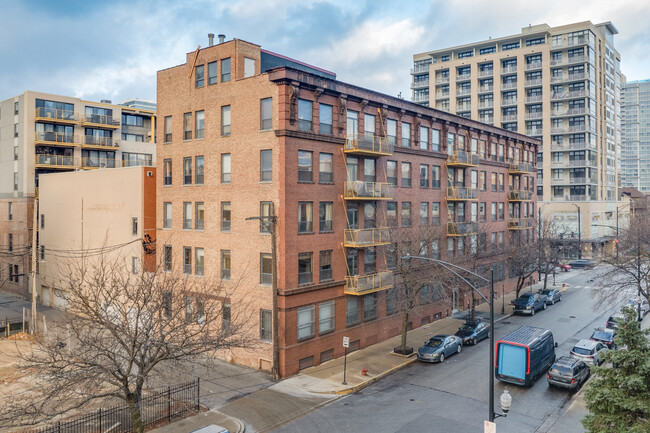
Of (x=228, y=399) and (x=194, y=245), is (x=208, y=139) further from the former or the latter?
(x=228, y=399)

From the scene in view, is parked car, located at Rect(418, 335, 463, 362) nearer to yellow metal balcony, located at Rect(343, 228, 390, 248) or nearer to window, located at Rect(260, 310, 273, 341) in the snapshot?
yellow metal balcony, located at Rect(343, 228, 390, 248)

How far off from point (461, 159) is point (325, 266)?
19502 millimetres

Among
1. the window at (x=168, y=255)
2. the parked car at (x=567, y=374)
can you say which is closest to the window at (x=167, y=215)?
the window at (x=168, y=255)

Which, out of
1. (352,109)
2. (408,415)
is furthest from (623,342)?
(352,109)

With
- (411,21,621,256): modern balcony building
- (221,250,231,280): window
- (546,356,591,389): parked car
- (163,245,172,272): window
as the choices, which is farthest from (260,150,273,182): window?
(411,21,621,256): modern balcony building

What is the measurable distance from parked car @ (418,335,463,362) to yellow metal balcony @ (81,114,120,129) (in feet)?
149

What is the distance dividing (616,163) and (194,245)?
95.0m

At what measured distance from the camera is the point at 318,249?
100ft

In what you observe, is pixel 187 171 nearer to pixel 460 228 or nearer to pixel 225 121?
pixel 225 121

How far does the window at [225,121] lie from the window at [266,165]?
3.68 meters

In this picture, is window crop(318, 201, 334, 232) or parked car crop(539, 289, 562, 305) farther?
parked car crop(539, 289, 562, 305)

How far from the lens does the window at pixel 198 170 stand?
33.7 m

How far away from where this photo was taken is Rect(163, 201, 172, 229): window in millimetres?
36188

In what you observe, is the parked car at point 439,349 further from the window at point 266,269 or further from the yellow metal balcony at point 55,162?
the yellow metal balcony at point 55,162
